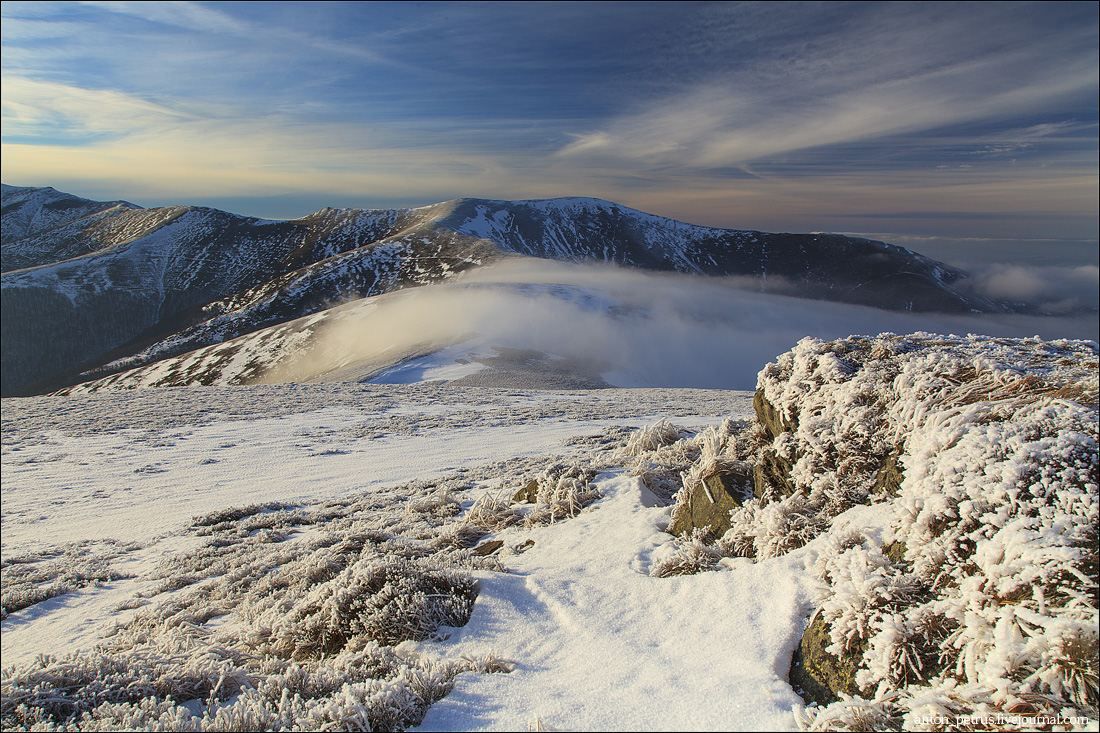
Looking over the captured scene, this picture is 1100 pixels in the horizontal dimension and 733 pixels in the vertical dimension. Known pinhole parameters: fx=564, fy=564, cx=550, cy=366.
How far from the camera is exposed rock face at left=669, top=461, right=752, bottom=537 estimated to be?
5867 mm

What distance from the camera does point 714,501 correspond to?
19.9ft

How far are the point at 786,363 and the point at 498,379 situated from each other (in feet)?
93.3

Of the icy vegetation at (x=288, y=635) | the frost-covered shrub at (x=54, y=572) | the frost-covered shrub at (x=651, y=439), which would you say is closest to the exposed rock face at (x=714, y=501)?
Result: the icy vegetation at (x=288, y=635)

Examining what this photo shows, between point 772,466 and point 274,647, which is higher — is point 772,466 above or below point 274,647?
above

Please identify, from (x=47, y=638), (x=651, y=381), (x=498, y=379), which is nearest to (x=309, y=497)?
(x=47, y=638)

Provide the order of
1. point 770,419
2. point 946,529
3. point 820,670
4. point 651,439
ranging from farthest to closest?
point 651,439 → point 770,419 → point 946,529 → point 820,670

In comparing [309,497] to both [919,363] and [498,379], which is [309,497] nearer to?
[919,363]

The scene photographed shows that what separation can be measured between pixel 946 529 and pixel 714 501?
8.66ft

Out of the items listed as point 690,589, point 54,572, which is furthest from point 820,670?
point 54,572

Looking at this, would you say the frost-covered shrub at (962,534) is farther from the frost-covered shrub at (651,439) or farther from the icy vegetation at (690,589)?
the frost-covered shrub at (651,439)

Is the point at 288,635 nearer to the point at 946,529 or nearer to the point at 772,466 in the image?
the point at 772,466

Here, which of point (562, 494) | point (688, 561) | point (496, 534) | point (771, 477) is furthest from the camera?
point (562, 494)

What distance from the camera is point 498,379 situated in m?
34.2

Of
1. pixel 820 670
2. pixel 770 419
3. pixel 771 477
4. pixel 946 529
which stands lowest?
pixel 820 670
